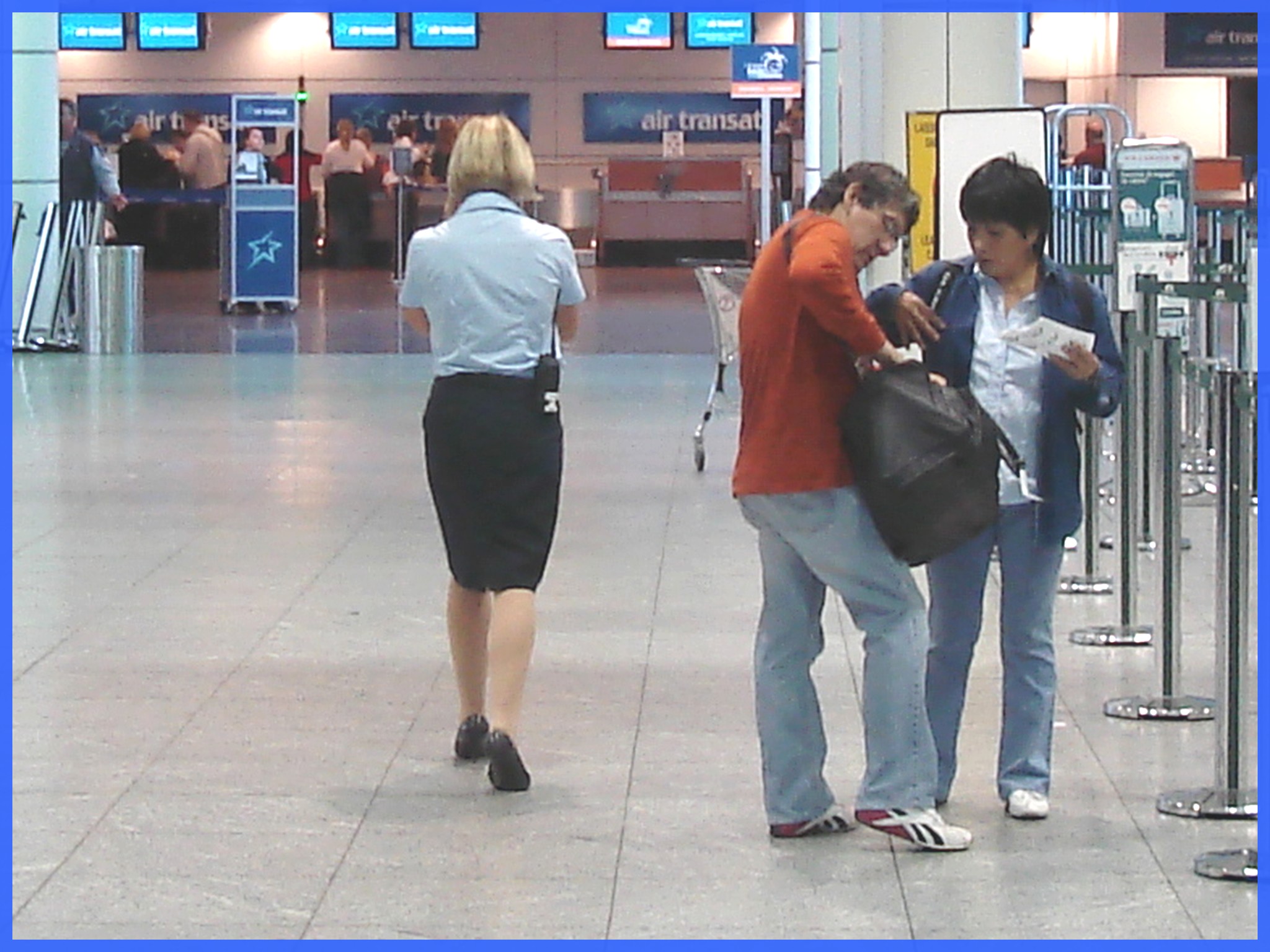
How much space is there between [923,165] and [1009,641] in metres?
4.45

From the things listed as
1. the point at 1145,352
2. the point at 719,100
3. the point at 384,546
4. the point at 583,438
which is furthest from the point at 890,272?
the point at 719,100

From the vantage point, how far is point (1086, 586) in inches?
323

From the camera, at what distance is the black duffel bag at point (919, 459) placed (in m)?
4.78

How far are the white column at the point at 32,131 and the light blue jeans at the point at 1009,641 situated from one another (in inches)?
592

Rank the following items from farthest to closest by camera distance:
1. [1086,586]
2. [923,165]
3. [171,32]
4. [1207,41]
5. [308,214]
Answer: [171,32] → [1207,41] → [308,214] → [923,165] → [1086,586]

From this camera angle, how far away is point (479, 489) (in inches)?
217

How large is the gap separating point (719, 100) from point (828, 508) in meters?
33.6

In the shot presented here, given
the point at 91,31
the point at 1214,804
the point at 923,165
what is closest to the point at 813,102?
the point at 923,165

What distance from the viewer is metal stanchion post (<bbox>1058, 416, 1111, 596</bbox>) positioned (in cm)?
820

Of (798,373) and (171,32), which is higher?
(171,32)

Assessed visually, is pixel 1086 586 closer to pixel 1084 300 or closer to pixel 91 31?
pixel 1084 300

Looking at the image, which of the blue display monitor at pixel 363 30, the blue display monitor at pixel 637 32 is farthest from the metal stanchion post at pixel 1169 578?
the blue display monitor at pixel 363 30

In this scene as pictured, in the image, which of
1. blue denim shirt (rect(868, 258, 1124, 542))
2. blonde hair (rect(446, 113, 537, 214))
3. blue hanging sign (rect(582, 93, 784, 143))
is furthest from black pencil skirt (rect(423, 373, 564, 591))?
blue hanging sign (rect(582, 93, 784, 143))

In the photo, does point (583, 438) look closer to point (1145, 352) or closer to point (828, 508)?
point (1145, 352)
